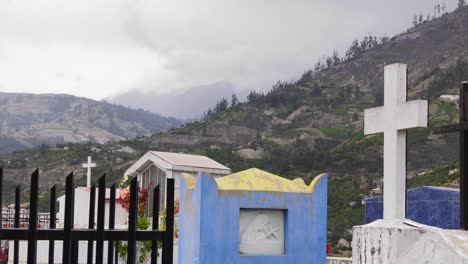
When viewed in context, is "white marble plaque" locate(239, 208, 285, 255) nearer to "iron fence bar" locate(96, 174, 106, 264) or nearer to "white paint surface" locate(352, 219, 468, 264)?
"white paint surface" locate(352, 219, 468, 264)

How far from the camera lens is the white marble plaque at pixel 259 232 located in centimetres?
1219

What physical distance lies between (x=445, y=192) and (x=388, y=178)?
1045cm

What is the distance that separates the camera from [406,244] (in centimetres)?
465

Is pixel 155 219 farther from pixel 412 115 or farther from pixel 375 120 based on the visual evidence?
pixel 375 120

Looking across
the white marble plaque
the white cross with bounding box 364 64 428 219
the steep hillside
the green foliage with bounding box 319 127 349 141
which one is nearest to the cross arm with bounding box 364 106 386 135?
Answer: the white cross with bounding box 364 64 428 219

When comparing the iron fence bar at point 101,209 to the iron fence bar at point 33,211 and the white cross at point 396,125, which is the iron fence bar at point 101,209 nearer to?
the iron fence bar at point 33,211

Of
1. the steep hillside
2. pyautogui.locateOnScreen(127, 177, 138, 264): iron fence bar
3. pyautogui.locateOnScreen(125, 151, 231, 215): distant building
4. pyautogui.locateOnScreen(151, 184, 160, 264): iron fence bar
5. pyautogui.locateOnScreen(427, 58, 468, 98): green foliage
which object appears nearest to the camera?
pyautogui.locateOnScreen(127, 177, 138, 264): iron fence bar

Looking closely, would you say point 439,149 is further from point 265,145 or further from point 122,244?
point 122,244

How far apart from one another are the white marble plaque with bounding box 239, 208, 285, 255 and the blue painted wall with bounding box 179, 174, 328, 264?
0.13m

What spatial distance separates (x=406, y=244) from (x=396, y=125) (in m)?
3.42

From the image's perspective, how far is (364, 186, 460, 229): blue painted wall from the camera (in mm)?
17312

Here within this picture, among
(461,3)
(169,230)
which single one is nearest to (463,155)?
(169,230)

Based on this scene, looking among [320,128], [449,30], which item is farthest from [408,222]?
[449,30]

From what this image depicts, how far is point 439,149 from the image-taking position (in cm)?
6362
